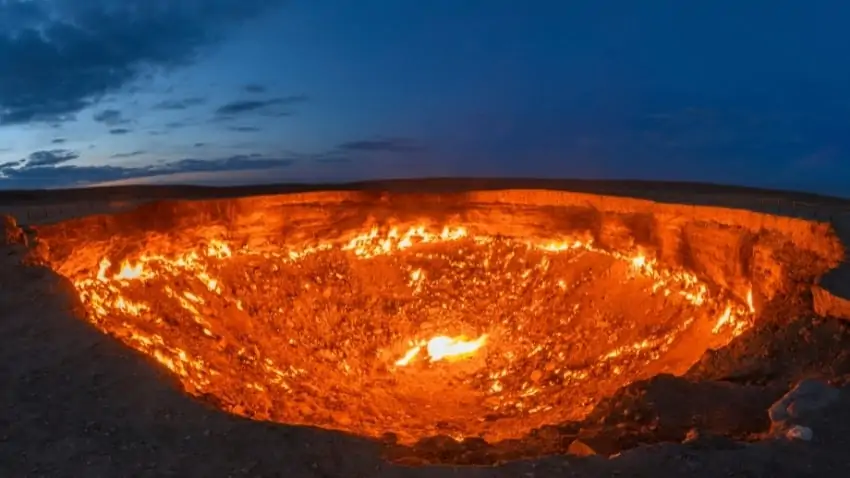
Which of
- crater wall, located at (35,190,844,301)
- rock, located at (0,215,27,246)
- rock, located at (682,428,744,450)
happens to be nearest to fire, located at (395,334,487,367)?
crater wall, located at (35,190,844,301)

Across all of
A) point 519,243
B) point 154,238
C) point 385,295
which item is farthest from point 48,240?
point 519,243

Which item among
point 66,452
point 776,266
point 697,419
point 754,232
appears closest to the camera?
point 66,452

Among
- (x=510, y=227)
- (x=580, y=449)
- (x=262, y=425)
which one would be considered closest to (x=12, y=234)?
(x=262, y=425)

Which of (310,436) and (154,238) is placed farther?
(154,238)

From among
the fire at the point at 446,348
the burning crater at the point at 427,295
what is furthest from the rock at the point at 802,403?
the fire at the point at 446,348

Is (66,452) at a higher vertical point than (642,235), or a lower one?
lower

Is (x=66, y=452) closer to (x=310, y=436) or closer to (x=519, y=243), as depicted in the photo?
(x=310, y=436)
